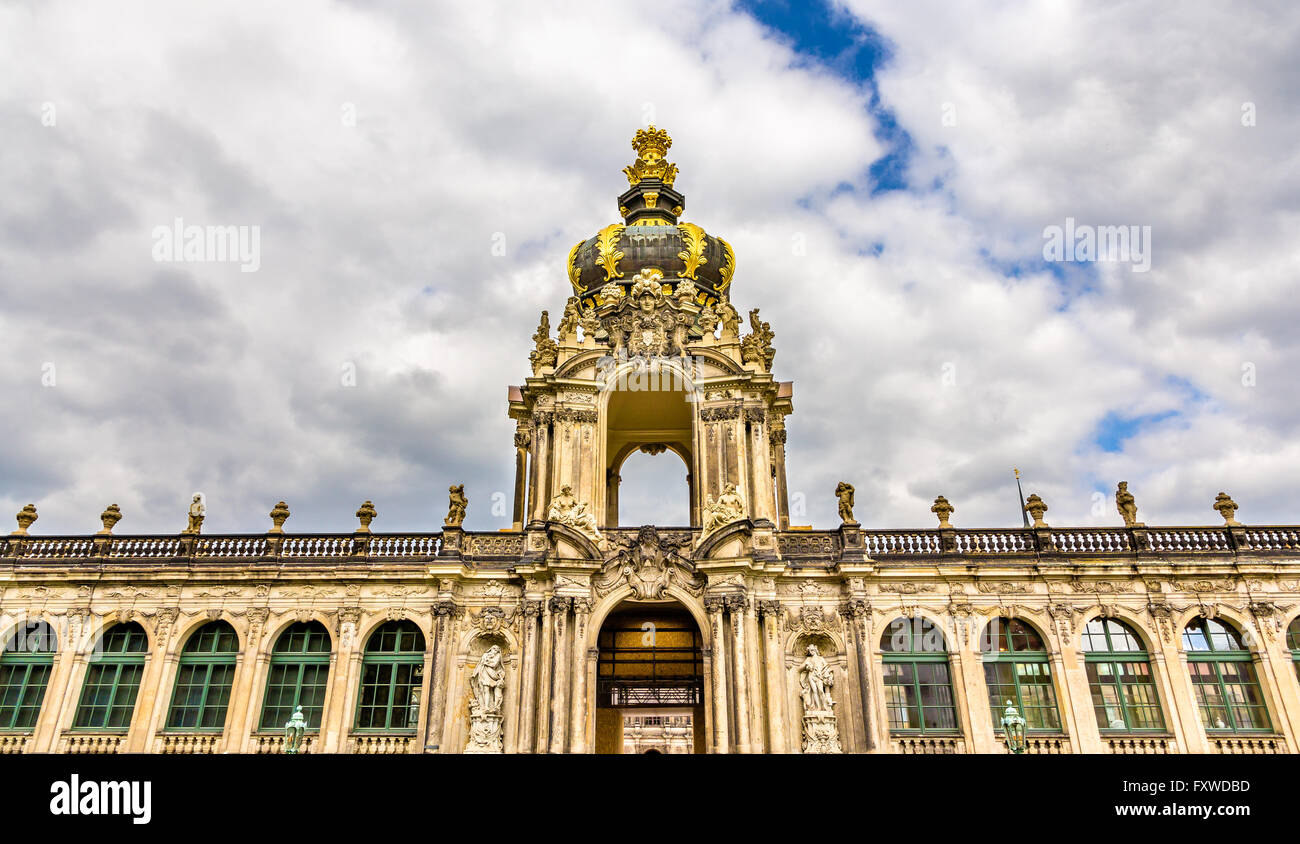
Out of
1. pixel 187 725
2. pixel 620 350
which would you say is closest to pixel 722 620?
pixel 620 350

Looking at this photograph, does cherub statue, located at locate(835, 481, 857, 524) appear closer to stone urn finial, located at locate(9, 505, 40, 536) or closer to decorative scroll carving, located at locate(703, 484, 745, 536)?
decorative scroll carving, located at locate(703, 484, 745, 536)

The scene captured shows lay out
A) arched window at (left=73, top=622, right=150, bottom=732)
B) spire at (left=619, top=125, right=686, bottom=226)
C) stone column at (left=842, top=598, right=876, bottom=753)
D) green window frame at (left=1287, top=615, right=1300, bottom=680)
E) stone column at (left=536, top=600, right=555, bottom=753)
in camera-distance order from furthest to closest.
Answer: spire at (left=619, top=125, right=686, bottom=226) < arched window at (left=73, top=622, right=150, bottom=732) < green window frame at (left=1287, top=615, right=1300, bottom=680) < stone column at (left=842, top=598, right=876, bottom=753) < stone column at (left=536, top=600, right=555, bottom=753)

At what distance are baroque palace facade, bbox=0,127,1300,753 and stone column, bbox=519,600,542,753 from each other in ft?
0.36

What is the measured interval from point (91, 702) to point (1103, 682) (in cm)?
3092

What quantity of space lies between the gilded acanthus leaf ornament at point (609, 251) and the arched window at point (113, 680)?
20.8 meters

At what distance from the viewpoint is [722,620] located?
22.7 meters

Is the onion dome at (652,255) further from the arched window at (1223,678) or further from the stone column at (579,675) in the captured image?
the arched window at (1223,678)

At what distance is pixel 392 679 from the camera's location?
23750mm

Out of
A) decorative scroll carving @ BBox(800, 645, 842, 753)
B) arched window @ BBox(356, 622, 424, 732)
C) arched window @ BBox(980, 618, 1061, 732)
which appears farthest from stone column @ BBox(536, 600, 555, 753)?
arched window @ BBox(980, 618, 1061, 732)

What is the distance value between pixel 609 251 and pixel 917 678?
2007 cm

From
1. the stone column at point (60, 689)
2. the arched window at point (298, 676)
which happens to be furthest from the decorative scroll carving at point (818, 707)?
the stone column at point (60, 689)

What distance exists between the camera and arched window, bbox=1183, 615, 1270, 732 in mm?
22625

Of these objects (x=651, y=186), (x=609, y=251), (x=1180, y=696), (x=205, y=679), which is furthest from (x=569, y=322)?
(x=1180, y=696)

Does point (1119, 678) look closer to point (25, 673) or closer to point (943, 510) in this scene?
point (943, 510)
